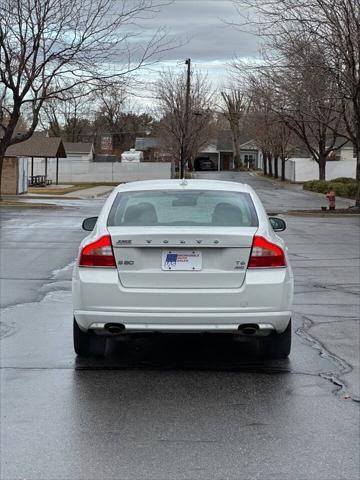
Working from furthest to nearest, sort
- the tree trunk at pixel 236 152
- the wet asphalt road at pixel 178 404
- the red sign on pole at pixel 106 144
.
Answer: the tree trunk at pixel 236 152
the red sign on pole at pixel 106 144
the wet asphalt road at pixel 178 404

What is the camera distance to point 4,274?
11844 mm

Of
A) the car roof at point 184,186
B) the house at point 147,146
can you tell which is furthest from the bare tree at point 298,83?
the house at point 147,146

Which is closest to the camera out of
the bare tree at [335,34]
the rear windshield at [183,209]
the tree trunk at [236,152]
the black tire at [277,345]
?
the rear windshield at [183,209]

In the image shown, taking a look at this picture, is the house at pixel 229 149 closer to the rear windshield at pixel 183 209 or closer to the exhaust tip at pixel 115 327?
the rear windshield at pixel 183 209

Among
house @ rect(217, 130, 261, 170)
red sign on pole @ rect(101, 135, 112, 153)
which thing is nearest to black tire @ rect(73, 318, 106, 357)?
red sign on pole @ rect(101, 135, 112, 153)

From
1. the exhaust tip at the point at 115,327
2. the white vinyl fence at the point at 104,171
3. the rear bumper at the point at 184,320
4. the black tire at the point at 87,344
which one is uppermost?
the white vinyl fence at the point at 104,171

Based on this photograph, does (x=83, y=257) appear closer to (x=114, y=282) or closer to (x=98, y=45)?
(x=114, y=282)

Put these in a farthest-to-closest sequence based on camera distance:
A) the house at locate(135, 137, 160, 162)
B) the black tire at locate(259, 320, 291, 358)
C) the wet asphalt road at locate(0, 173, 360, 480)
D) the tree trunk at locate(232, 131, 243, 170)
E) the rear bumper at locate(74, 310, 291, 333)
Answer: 1. the tree trunk at locate(232, 131, 243, 170)
2. the house at locate(135, 137, 160, 162)
3. the black tire at locate(259, 320, 291, 358)
4. the rear bumper at locate(74, 310, 291, 333)
5. the wet asphalt road at locate(0, 173, 360, 480)

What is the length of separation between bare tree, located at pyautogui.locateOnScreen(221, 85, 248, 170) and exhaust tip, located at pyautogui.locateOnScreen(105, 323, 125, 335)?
206 ft

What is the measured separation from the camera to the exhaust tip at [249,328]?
→ 19.4 ft

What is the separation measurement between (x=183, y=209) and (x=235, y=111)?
256 ft

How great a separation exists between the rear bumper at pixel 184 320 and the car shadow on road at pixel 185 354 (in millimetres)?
450

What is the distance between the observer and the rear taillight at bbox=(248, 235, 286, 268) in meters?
5.99

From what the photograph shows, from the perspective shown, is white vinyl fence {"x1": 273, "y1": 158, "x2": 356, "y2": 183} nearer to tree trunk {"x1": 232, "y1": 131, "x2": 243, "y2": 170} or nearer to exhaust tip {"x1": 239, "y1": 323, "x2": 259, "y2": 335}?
tree trunk {"x1": 232, "y1": 131, "x2": 243, "y2": 170}
